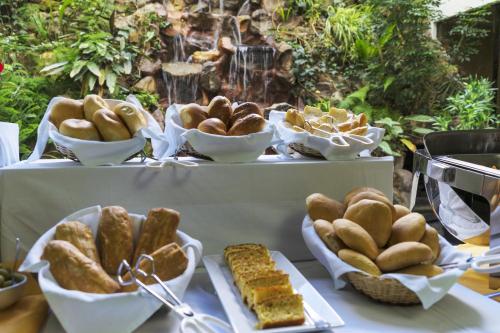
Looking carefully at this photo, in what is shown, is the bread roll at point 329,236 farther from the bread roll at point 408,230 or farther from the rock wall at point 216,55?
the rock wall at point 216,55

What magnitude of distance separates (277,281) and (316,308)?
2.9 inches

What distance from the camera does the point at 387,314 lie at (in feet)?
2.43

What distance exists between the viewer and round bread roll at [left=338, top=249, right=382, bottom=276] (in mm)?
750

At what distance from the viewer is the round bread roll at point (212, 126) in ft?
3.21

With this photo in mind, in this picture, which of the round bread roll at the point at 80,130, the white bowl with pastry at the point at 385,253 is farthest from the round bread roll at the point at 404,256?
the round bread roll at the point at 80,130

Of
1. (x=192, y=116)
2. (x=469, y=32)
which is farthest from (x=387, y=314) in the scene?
(x=469, y=32)

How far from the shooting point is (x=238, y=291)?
0.76m

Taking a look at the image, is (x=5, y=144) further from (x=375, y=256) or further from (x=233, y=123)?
(x=375, y=256)

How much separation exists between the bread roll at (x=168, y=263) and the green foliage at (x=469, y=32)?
3934mm

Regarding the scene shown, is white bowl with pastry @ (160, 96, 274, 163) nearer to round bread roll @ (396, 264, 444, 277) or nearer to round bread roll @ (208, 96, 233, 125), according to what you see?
round bread roll @ (208, 96, 233, 125)

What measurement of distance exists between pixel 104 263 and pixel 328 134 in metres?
0.60

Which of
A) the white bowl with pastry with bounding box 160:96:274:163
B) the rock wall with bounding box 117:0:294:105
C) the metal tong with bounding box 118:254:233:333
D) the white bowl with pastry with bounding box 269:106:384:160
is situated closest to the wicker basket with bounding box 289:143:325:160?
the white bowl with pastry with bounding box 269:106:384:160

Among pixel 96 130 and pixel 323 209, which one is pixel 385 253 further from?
pixel 96 130

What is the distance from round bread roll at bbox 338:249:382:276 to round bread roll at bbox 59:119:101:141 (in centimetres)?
55
